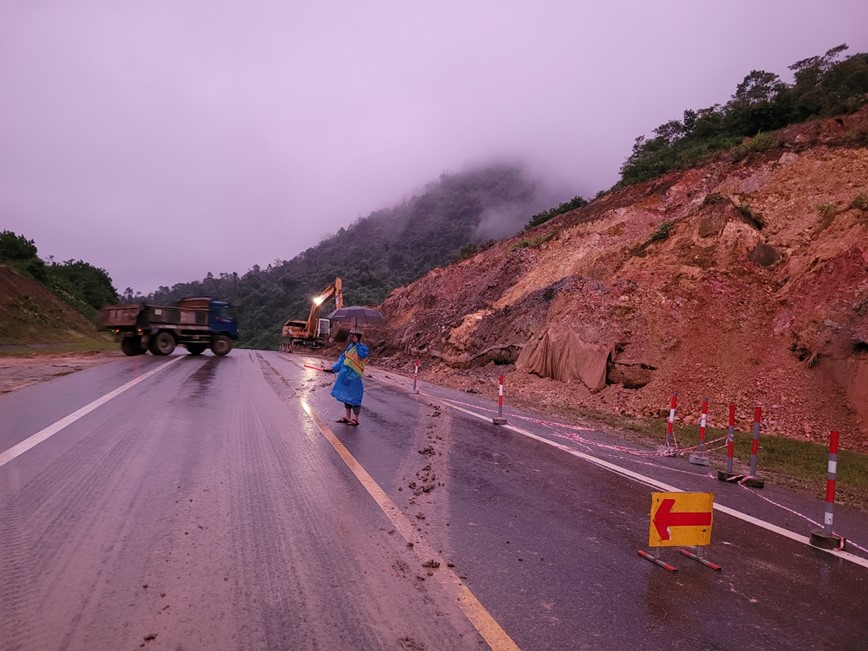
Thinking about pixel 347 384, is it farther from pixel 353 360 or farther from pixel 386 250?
pixel 386 250

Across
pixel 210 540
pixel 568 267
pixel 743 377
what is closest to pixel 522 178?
pixel 568 267

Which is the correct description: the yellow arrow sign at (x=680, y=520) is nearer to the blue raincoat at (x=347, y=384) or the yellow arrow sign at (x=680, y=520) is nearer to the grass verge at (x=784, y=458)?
the grass verge at (x=784, y=458)

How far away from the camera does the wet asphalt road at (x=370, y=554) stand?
10.8 ft

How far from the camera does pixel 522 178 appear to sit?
582ft

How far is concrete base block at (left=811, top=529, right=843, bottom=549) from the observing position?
509cm

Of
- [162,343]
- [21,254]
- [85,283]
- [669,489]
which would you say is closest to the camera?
[669,489]

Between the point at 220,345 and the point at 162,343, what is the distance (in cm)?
339

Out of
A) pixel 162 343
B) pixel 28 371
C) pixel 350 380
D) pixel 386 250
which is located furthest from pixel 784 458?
pixel 386 250

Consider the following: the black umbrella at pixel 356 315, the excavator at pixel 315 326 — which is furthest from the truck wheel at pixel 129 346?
the excavator at pixel 315 326

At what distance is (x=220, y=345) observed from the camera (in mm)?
29031

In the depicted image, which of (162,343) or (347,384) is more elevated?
(347,384)

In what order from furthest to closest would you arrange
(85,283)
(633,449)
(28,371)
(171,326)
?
(85,283), (171,326), (28,371), (633,449)

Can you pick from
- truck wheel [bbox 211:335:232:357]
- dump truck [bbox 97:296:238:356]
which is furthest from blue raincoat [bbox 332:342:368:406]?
truck wheel [bbox 211:335:232:357]

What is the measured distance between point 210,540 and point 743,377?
13802mm
